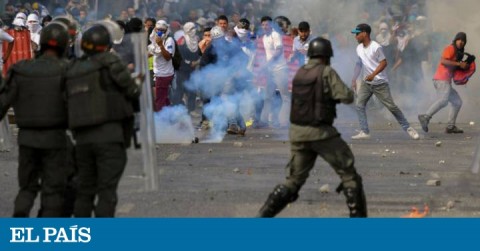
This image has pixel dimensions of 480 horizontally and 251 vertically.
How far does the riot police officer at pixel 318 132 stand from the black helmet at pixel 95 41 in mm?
1565

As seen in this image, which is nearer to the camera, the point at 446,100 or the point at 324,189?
the point at 324,189

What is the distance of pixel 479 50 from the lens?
26078 millimetres

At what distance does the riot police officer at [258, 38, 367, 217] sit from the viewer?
393 inches

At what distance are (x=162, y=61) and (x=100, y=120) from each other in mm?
9450

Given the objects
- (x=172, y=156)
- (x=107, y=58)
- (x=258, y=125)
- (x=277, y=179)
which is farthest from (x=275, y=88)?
(x=107, y=58)

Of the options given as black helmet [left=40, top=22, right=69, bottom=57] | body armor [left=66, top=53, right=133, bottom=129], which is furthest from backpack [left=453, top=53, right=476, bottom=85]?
body armor [left=66, top=53, right=133, bottom=129]

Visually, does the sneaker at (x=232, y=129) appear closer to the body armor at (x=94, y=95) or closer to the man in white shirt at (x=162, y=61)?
the man in white shirt at (x=162, y=61)

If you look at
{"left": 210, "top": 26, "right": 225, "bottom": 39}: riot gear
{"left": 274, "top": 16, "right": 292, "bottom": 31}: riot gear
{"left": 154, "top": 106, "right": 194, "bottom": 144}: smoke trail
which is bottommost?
{"left": 154, "top": 106, "right": 194, "bottom": 144}: smoke trail

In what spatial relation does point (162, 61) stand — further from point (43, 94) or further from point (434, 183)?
point (43, 94)

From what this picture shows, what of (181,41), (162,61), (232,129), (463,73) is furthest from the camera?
(181,41)

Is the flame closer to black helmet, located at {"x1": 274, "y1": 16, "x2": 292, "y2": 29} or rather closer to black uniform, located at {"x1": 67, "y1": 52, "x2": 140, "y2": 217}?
black uniform, located at {"x1": 67, "y1": 52, "x2": 140, "y2": 217}

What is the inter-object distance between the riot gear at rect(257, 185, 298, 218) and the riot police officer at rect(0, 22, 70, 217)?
1510mm

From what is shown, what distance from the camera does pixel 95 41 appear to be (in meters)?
9.26

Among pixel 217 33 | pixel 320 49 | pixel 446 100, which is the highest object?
pixel 320 49
